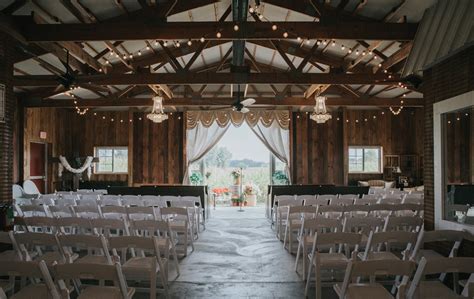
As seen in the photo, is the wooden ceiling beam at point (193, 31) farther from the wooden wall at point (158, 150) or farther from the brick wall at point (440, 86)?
the wooden wall at point (158, 150)

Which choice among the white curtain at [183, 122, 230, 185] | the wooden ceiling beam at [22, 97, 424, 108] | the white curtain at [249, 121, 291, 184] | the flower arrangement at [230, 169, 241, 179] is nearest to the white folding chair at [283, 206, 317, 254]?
the wooden ceiling beam at [22, 97, 424, 108]

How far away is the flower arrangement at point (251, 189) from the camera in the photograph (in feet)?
49.5

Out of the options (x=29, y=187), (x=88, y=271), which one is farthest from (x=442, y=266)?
(x=29, y=187)

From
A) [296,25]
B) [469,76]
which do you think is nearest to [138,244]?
[469,76]

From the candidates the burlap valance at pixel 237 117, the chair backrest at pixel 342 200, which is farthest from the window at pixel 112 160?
the chair backrest at pixel 342 200

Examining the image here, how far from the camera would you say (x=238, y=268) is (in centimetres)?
587

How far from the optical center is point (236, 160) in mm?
16609

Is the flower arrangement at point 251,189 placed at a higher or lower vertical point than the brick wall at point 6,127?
lower

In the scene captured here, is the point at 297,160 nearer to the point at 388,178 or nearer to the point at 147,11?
the point at 388,178

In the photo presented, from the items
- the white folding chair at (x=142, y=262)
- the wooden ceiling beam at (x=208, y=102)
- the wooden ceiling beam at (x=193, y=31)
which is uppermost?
the wooden ceiling beam at (x=193, y=31)

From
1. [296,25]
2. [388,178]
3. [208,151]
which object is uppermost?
[296,25]

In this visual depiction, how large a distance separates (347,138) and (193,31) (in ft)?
34.2

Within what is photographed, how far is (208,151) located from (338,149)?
17.5ft

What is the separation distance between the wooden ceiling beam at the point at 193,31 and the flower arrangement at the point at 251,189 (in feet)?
28.3
